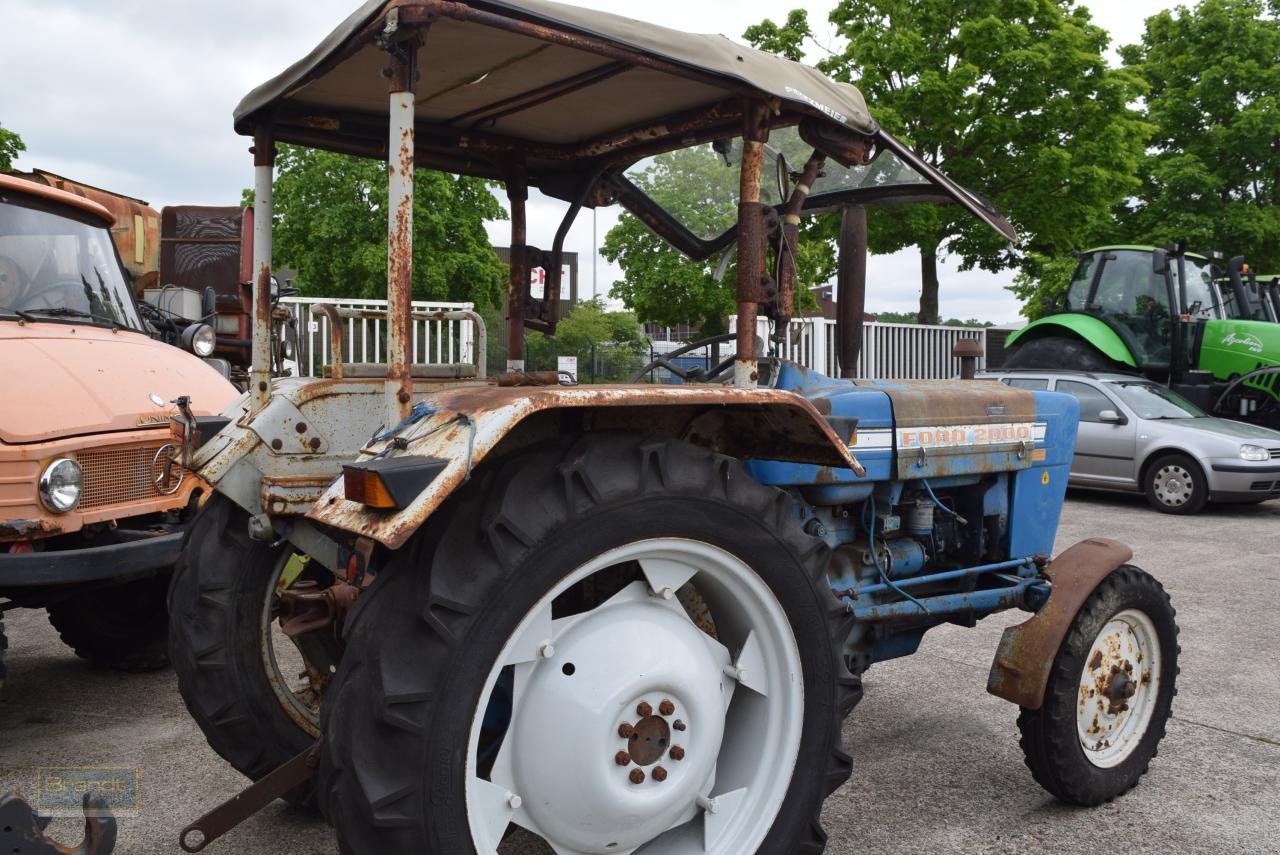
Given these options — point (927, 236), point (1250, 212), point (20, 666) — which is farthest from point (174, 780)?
point (1250, 212)

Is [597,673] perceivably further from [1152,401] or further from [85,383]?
[1152,401]

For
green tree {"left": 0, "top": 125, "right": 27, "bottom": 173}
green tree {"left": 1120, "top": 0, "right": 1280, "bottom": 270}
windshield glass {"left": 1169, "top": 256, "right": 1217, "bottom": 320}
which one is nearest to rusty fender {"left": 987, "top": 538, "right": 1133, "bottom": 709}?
windshield glass {"left": 1169, "top": 256, "right": 1217, "bottom": 320}

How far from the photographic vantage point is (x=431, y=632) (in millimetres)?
2090

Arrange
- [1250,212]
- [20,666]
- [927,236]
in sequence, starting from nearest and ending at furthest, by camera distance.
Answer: [20,666]
[927,236]
[1250,212]

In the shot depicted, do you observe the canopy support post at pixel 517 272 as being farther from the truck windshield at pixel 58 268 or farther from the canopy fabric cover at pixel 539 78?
the truck windshield at pixel 58 268

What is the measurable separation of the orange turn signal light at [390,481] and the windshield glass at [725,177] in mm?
1568

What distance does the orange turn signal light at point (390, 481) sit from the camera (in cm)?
207

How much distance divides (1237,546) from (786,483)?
7.35 metres

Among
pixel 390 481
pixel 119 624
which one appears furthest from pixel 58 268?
pixel 390 481

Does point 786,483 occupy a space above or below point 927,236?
below

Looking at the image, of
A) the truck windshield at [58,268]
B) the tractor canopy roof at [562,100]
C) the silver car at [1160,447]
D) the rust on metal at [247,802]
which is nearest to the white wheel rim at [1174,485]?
the silver car at [1160,447]

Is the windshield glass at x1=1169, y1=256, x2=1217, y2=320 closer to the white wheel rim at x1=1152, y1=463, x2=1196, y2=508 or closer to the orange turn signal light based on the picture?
the white wheel rim at x1=1152, y1=463, x2=1196, y2=508

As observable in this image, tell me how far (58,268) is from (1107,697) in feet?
17.2

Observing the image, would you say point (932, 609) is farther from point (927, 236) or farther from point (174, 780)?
point (927, 236)
